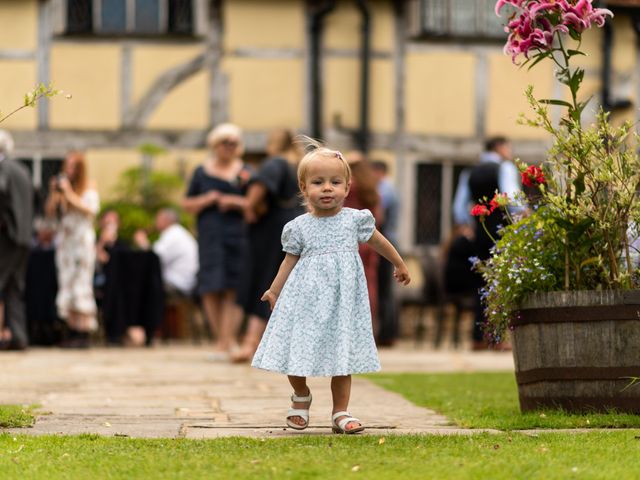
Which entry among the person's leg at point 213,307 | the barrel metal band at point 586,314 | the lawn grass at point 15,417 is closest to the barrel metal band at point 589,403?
the barrel metal band at point 586,314

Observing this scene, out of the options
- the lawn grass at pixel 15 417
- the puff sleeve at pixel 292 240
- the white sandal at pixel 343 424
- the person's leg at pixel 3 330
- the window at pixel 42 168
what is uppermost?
the window at pixel 42 168

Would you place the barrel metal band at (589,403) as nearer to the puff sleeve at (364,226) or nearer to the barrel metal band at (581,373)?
the barrel metal band at (581,373)

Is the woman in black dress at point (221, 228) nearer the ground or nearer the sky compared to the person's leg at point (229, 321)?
nearer the sky

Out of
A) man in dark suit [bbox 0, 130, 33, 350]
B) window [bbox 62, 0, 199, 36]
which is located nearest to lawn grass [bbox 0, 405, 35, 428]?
man in dark suit [bbox 0, 130, 33, 350]

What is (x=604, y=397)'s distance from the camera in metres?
6.37

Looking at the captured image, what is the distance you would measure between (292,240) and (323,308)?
1.14 feet

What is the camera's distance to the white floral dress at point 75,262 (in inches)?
593

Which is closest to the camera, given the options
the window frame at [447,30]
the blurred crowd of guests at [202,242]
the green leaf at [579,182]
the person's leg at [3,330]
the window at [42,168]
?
the green leaf at [579,182]

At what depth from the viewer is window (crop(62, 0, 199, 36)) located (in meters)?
19.2

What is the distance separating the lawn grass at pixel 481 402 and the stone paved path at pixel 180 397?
0.14 metres

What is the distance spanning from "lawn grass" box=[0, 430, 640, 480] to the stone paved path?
453 millimetres

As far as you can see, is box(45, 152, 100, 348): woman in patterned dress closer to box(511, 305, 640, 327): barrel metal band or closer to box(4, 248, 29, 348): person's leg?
box(4, 248, 29, 348): person's leg

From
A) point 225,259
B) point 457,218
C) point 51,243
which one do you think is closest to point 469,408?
point 225,259

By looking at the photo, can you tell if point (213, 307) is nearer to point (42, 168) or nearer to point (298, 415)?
point (298, 415)
